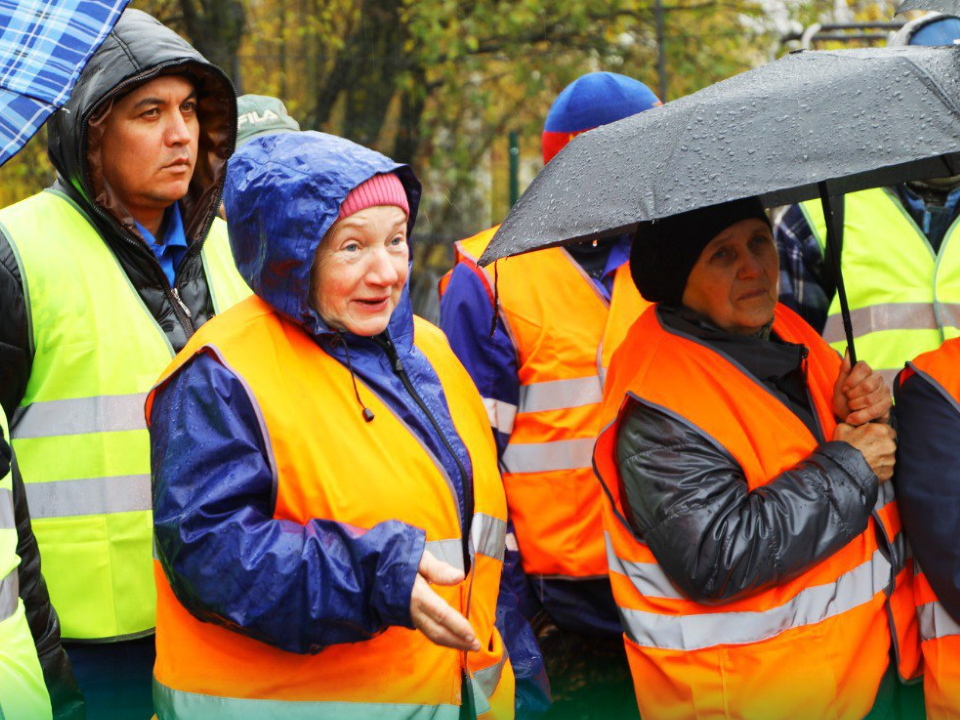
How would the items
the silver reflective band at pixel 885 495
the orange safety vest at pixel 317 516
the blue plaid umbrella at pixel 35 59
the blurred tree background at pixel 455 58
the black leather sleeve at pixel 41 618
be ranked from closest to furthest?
the blue plaid umbrella at pixel 35 59 < the orange safety vest at pixel 317 516 < the black leather sleeve at pixel 41 618 < the silver reflective band at pixel 885 495 < the blurred tree background at pixel 455 58

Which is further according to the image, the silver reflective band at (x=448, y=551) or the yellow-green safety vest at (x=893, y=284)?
the yellow-green safety vest at (x=893, y=284)

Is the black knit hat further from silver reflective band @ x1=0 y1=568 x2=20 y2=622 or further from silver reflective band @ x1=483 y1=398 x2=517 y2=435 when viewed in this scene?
silver reflective band @ x1=0 y1=568 x2=20 y2=622

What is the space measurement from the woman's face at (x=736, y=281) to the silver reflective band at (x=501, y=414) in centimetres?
75

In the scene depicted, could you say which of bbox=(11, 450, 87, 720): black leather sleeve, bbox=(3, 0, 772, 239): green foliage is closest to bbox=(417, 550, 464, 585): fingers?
bbox=(11, 450, 87, 720): black leather sleeve

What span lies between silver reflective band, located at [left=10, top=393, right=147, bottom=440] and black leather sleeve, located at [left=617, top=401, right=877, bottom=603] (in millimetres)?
1189

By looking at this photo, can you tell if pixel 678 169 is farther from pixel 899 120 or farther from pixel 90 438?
pixel 90 438

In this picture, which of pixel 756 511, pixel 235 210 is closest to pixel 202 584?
pixel 235 210

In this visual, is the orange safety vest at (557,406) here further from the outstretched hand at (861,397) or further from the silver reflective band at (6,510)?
the silver reflective band at (6,510)

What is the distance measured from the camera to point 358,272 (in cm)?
239

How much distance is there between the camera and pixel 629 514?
2.70 metres

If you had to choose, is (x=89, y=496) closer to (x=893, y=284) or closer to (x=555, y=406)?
(x=555, y=406)

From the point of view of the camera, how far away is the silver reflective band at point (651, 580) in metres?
2.62

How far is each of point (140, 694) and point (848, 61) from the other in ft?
7.08

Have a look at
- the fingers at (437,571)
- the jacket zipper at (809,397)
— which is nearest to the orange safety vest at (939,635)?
the jacket zipper at (809,397)
